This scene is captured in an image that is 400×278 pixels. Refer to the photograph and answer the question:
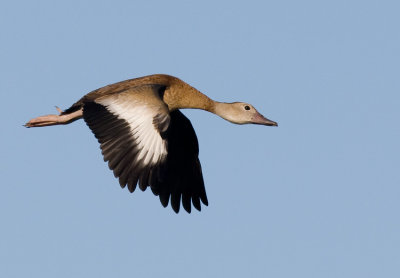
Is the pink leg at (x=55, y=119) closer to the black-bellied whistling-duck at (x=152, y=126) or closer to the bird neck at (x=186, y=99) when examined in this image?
the black-bellied whistling-duck at (x=152, y=126)

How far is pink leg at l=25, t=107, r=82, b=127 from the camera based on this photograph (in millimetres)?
16312

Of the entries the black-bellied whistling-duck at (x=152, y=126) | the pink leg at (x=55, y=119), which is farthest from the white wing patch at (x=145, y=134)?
the pink leg at (x=55, y=119)

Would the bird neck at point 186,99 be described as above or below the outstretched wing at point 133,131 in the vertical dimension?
above

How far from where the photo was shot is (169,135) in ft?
56.3

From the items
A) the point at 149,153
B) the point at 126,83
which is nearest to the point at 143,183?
the point at 149,153

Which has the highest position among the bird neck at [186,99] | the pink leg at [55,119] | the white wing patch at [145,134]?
the bird neck at [186,99]

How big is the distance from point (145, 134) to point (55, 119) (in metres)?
2.77

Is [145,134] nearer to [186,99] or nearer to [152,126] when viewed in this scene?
[152,126]

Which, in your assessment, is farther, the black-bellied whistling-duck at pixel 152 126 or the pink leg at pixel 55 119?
the pink leg at pixel 55 119

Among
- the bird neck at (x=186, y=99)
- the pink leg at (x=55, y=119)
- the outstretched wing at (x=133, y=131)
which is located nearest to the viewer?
the outstretched wing at (x=133, y=131)

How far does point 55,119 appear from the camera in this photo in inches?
648

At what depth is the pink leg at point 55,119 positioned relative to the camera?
16312mm

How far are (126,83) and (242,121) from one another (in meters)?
2.38

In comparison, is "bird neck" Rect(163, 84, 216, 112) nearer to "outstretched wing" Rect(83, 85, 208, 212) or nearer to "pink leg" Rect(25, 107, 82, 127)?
"outstretched wing" Rect(83, 85, 208, 212)
